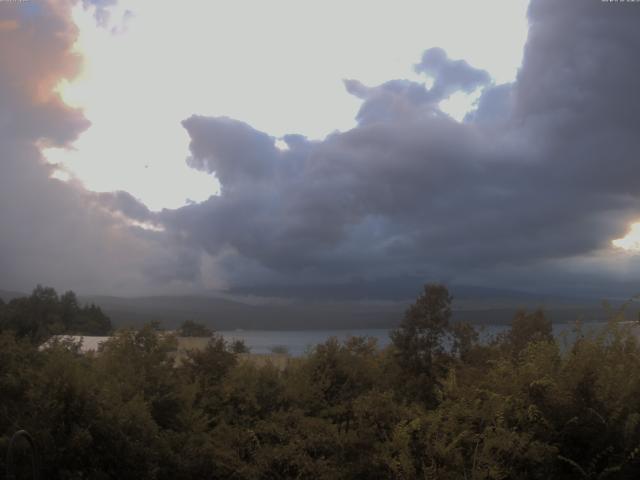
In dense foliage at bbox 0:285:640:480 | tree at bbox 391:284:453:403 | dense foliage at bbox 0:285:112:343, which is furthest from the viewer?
dense foliage at bbox 0:285:112:343

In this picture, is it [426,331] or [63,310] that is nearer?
[426,331]

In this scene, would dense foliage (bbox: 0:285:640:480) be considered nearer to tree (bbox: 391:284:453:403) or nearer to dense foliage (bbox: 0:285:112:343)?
tree (bbox: 391:284:453:403)

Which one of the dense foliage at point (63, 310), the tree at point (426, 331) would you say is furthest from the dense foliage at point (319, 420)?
the dense foliage at point (63, 310)

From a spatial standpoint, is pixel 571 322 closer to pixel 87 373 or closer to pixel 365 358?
pixel 365 358

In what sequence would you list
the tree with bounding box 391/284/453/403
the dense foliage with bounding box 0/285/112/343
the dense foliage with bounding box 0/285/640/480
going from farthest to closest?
the dense foliage with bounding box 0/285/112/343, the tree with bounding box 391/284/453/403, the dense foliage with bounding box 0/285/640/480

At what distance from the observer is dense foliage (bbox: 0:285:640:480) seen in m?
7.51

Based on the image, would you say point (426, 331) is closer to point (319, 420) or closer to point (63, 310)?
point (319, 420)

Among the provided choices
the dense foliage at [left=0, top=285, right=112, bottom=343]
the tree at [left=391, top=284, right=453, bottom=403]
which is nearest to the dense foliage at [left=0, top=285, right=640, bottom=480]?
the tree at [left=391, top=284, right=453, bottom=403]

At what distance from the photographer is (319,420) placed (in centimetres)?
951

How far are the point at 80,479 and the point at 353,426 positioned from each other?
3874 mm

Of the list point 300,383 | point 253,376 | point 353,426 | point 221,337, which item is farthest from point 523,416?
point 221,337

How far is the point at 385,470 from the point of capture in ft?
26.1

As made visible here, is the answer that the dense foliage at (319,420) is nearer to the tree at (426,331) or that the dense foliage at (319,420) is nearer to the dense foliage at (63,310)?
the tree at (426,331)

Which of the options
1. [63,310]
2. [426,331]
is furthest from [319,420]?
[63,310]
